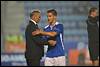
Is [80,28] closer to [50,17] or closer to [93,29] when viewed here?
[93,29]

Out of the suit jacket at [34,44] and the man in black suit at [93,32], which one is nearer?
the suit jacket at [34,44]

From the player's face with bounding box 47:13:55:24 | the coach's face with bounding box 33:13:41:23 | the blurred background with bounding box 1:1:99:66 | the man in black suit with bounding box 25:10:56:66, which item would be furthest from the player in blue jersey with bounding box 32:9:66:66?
the blurred background with bounding box 1:1:99:66

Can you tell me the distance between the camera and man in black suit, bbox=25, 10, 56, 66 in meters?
8.17

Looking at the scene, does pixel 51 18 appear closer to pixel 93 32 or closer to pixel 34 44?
pixel 34 44

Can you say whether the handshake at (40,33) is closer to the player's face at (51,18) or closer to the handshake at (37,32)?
the handshake at (37,32)

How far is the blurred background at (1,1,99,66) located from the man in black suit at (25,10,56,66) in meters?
7.98

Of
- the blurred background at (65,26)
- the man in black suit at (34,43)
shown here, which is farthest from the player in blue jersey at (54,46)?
the blurred background at (65,26)

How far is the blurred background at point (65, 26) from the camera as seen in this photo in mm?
16812

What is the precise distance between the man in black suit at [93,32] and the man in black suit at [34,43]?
1.92 meters

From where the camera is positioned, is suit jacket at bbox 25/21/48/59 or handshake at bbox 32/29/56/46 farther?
suit jacket at bbox 25/21/48/59

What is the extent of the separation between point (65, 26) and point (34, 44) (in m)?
10.0

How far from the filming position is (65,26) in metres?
18.2

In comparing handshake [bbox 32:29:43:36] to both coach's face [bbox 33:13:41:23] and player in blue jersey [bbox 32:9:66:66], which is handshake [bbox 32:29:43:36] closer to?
player in blue jersey [bbox 32:9:66:66]

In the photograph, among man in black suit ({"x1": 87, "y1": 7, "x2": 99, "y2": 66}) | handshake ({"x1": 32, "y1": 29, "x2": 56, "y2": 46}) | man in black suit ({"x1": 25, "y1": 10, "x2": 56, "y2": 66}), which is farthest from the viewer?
man in black suit ({"x1": 87, "y1": 7, "x2": 99, "y2": 66})
